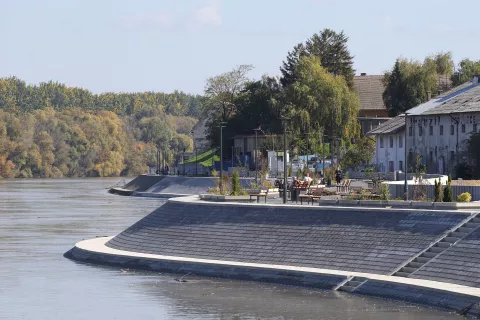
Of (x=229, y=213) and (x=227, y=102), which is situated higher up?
(x=227, y=102)

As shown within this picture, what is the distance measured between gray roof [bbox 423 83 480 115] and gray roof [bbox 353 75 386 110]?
116 feet

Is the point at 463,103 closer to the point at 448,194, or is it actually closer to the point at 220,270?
the point at 448,194

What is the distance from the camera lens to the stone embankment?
1484 inches

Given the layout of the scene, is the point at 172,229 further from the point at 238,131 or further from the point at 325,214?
the point at 238,131

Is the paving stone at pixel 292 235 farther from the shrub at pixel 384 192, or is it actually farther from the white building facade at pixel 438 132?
the white building facade at pixel 438 132

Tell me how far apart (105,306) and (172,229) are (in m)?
14.1

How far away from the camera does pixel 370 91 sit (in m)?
132

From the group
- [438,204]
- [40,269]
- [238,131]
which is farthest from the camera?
[238,131]

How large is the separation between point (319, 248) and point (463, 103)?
47.5 m

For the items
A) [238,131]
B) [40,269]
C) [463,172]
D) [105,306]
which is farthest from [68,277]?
[238,131]

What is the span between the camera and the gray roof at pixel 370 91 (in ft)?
426

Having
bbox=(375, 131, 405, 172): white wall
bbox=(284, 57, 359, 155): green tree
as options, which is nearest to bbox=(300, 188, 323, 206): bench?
bbox=(375, 131, 405, 172): white wall

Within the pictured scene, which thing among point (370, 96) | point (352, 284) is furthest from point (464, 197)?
point (370, 96)

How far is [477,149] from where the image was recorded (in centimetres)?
8181
